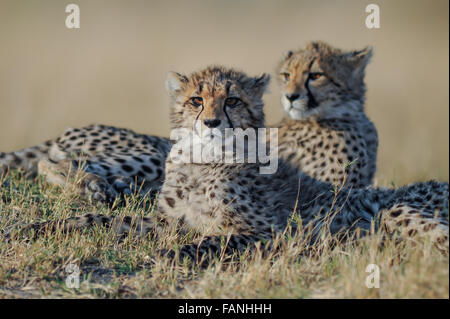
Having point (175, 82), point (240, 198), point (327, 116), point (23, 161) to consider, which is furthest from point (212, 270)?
point (23, 161)

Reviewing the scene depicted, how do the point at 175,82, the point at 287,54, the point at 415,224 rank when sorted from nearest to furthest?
the point at 415,224
the point at 175,82
the point at 287,54

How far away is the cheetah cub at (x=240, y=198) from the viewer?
391 centimetres

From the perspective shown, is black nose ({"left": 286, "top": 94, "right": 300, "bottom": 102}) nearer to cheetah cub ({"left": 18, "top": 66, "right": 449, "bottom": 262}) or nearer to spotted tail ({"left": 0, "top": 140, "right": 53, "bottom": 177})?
cheetah cub ({"left": 18, "top": 66, "right": 449, "bottom": 262})

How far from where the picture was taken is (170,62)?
13.9 metres

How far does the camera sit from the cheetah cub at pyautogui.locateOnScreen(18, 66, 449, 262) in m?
3.91

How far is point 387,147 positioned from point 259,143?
630cm

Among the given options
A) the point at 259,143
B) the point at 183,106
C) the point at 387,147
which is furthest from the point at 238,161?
the point at 387,147

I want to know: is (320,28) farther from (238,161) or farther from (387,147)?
(238,161)

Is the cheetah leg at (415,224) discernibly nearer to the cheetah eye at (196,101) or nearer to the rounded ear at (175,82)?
the cheetah eye at (196,101)

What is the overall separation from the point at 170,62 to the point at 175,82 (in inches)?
378

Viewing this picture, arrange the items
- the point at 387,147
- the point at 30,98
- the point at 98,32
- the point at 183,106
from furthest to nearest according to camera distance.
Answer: the point at 98,32 → the point at 30,98 → the point at 387,147 → the point at 183,106

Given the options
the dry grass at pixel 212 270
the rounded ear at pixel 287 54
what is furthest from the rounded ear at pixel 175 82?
the rounded ear at pixel 287 54

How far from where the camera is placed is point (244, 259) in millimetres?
3562

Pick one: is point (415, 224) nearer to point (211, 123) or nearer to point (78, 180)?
point (211, 123)
